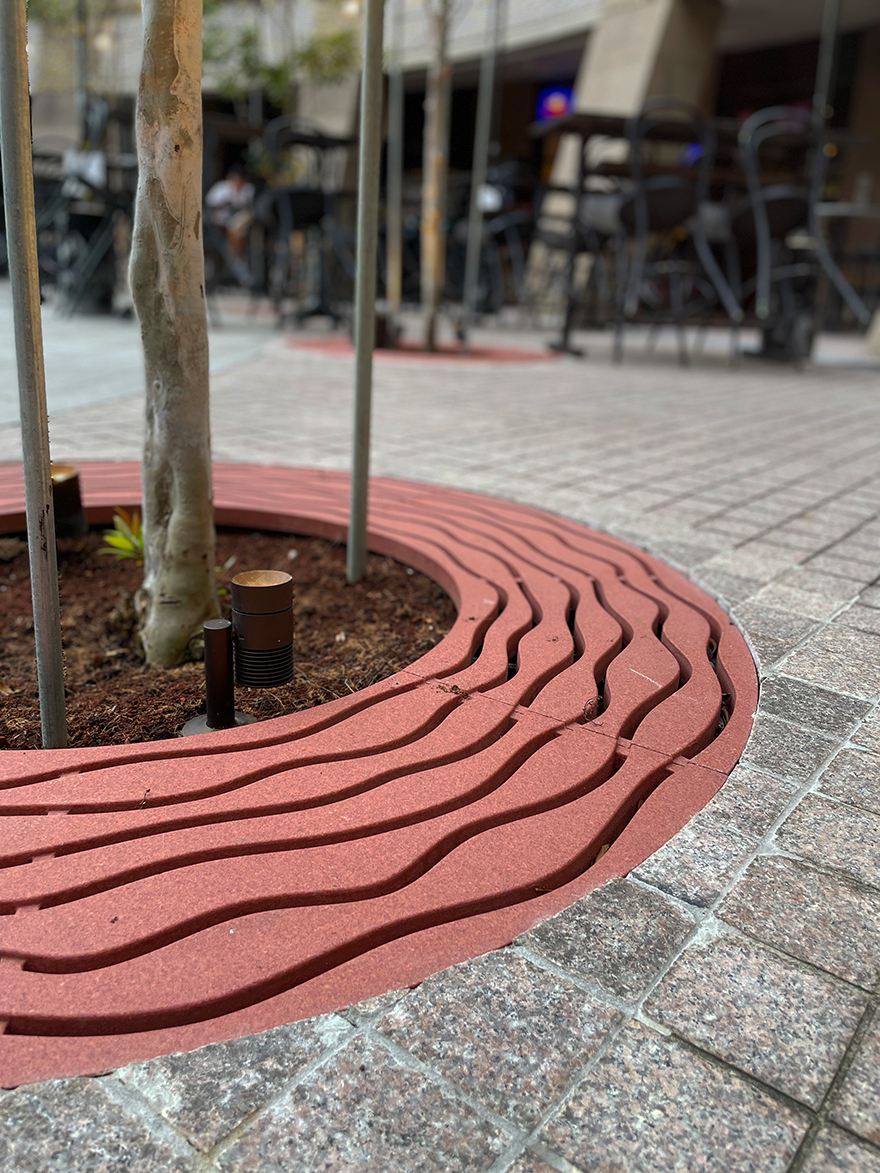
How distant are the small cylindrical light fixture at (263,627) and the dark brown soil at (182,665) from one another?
0.14 feet

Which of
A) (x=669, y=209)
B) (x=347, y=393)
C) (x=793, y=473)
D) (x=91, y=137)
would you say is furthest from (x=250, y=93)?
(x=793, y=473)

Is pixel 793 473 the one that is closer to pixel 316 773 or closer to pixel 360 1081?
pixel 316 773

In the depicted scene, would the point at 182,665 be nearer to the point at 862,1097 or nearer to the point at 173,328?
the point at 173,328

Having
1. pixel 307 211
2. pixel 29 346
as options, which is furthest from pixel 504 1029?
pixel 307 211

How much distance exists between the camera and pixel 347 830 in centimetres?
127

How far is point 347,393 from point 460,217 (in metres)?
7.37

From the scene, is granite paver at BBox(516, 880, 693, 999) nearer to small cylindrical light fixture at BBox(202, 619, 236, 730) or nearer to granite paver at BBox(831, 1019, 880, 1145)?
granite paver at BBox(831, 1019, 880, 1145)

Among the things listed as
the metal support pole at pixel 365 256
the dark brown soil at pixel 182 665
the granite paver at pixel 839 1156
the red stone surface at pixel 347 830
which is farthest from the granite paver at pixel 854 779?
the metal support pole at pixel 365 256

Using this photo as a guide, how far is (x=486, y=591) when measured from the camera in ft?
7.16

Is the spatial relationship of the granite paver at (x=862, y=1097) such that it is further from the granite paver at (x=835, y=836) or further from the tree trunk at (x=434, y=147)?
the tree trunk at (x=434, y=147)

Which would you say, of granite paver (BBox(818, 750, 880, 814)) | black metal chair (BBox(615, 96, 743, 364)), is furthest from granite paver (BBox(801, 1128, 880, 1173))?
black metal chair (BBox(615, 96, 743, 364))

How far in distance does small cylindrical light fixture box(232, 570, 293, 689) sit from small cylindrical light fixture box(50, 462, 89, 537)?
3.14ft

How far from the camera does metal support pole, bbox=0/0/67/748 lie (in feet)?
3.99

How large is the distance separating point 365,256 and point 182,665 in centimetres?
104
